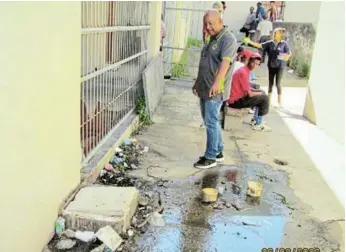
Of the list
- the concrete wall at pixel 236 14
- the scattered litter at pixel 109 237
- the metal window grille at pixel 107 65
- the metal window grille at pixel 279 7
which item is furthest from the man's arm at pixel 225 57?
the concrete wall at pixel 236 14

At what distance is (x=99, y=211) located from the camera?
9.68 feet

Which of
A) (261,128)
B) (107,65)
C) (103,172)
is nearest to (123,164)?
(103,172)

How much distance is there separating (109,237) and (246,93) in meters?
3.58

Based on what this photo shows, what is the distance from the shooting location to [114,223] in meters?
2.90

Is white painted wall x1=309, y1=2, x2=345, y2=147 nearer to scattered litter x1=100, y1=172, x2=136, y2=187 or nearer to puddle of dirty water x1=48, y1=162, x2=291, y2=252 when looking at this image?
puddle of dirty water x1=48, y1=162, x2=291, y2=252

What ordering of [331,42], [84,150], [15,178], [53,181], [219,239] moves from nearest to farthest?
[15,178]
[53,181]
[219,239]
[84,150]
[331,42]

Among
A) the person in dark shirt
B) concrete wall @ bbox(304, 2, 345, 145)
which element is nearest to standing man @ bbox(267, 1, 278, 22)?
the person in dark shirt

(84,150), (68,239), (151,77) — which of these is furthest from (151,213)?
(151,77)

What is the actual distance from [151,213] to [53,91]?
141 centimetres


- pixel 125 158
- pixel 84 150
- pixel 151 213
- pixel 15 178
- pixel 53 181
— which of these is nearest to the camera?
pixel 15 178

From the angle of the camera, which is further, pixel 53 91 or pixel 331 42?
pixel 331 42

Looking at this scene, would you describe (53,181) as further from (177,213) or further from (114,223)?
(177,213)

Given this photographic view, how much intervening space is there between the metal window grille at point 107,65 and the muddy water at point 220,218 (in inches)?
42.2

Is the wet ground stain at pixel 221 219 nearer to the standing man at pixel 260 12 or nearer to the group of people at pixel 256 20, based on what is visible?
the group of people at pixel 256 20
